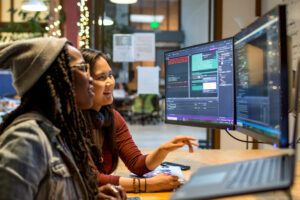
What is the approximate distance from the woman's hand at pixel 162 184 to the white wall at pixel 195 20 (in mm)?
2377

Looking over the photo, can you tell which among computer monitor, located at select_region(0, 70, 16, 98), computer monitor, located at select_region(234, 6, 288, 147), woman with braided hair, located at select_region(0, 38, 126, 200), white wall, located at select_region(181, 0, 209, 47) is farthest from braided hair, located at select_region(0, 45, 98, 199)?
computer monitor, located at select_region(0, 70, 16, 98)

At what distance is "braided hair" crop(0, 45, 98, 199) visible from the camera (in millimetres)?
955

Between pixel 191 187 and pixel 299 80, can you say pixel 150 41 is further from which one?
pixel 191 187

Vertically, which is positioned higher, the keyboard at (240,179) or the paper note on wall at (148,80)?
the paper note on wall at (148,80)

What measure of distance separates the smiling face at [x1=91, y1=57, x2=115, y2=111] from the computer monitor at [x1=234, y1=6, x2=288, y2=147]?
627 millimetres

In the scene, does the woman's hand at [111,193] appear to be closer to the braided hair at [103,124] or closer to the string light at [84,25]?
the braided hair at [103,124]

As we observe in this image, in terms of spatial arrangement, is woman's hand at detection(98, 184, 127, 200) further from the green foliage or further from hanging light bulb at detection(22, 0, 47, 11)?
hanging light bulb at detection(22, 0, 47, 11)

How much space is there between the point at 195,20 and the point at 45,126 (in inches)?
132

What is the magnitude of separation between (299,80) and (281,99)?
0.32 feet

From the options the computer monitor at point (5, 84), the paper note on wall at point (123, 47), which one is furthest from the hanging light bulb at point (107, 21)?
the computer monitor at point (5, 84)

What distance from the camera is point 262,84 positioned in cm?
108

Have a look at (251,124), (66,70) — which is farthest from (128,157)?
(66,70)

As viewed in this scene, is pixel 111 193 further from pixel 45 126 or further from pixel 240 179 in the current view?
pixel 240 179

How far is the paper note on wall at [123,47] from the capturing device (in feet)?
10.7
